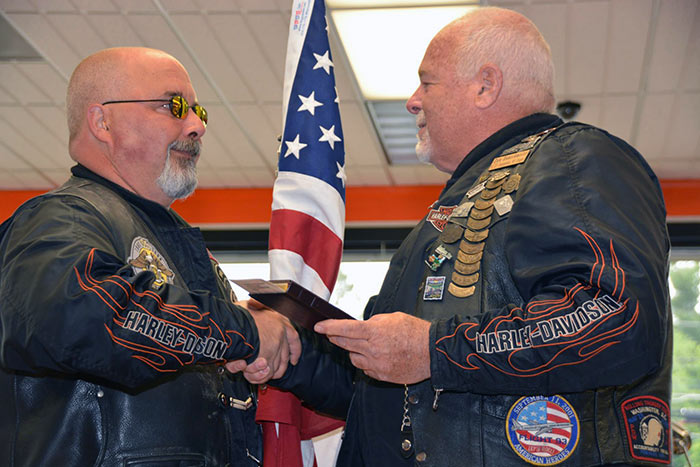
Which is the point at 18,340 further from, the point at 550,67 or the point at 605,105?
the point at 605,105

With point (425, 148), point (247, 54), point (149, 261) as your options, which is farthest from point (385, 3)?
point (149, 261)

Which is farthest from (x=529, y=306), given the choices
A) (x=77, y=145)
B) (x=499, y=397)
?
(x=77, y=145)

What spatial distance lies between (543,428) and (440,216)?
25.3 inches

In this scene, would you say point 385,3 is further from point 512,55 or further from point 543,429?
point 543,429

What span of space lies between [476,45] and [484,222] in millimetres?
675

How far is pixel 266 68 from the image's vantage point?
523 centimetres

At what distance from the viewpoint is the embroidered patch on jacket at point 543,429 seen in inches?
63.4

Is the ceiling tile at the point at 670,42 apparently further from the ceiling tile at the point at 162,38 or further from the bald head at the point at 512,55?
the ceiling tile at the point at 162,38

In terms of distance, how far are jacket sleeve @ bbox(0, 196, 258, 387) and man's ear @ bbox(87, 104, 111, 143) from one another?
592 mm

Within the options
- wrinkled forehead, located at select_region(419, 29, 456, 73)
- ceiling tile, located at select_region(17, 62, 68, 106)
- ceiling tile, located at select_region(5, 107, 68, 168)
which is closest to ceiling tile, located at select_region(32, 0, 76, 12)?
ceiling tile, located at select_region(17, 62, 68, 106)

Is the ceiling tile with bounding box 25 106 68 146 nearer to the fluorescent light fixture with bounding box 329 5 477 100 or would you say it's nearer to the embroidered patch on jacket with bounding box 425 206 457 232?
the fluorescent light fixture with bounding box 329 5 477 100

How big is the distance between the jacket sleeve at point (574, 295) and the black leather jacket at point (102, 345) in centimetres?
62

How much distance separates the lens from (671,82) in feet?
17.2

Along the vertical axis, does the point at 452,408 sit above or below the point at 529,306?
below
